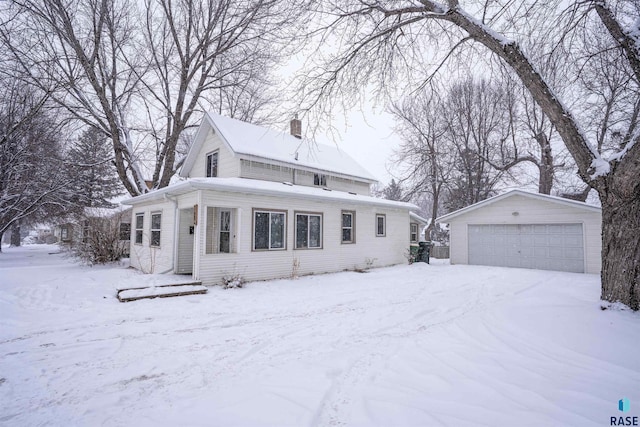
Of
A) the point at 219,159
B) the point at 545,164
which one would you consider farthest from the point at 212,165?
the point at 545,164

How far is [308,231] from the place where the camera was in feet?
36.1

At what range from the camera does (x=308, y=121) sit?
21.9 feet

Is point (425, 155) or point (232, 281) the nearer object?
point (232, 281)

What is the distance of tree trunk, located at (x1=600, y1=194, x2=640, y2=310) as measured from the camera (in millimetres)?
5180

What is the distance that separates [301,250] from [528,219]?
1010 cm

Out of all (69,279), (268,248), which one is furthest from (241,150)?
(69,279)

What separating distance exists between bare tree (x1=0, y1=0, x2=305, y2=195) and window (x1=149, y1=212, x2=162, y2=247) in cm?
460

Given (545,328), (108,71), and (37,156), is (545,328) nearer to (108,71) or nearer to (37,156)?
(108,71)

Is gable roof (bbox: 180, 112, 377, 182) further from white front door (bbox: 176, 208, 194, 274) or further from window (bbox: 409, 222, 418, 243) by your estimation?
window (bbox: 409, 222, 418, 243)

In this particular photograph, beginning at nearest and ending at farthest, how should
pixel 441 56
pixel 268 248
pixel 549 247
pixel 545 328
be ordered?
pixel 545 328
pixel 441 56
pixel 268 248
pixel 549 247

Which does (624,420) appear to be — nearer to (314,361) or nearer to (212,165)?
(314,361)

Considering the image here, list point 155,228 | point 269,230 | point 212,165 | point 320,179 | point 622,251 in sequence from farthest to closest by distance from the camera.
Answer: point 320,179 < point 212,165 < point 155,228 < point 269,230 < point 622,251

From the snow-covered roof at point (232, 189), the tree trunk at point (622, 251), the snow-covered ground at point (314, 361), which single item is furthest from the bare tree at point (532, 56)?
the snow-covered roof at point (232, 189)

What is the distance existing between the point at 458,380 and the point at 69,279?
10320 mm
